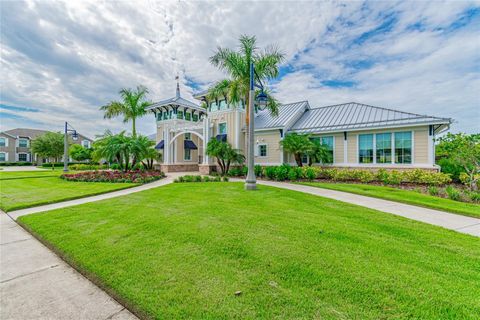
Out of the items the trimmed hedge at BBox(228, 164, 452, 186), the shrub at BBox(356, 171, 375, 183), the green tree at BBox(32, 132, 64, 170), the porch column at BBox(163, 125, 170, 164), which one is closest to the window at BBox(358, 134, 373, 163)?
the trimmed hedge at BBox(228, 164, 452, 186)

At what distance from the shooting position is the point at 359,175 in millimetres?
12914

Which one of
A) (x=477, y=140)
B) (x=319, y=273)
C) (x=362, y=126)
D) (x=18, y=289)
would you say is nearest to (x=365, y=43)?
(x=362, y=126)

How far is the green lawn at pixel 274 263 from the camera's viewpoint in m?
2.28

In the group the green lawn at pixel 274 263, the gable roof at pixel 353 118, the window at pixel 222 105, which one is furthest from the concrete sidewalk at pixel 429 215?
the window at pixel 222 105

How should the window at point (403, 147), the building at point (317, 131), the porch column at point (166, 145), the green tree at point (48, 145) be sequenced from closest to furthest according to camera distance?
the building at point (317, 131)
the window at point (403, 147)
the porch column at point (166, 145)
the green tree at point (48, 145)

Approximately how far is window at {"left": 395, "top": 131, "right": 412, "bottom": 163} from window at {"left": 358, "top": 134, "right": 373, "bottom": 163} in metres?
1.40

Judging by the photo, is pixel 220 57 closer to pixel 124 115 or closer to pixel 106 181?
pixel 106 181

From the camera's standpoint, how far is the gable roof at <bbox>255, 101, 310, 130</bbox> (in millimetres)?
17562

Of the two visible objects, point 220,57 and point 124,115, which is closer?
point 220,57

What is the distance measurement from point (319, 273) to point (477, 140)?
13534mm

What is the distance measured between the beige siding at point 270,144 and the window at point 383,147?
6792mm

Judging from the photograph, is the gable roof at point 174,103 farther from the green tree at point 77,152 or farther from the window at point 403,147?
the green tree at point 77,152

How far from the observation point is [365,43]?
13.8 metres

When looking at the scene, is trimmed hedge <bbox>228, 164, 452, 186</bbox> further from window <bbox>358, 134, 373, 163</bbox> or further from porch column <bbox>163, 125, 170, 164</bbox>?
porch column <bbox>163, 125, 170, 164</bbox>
